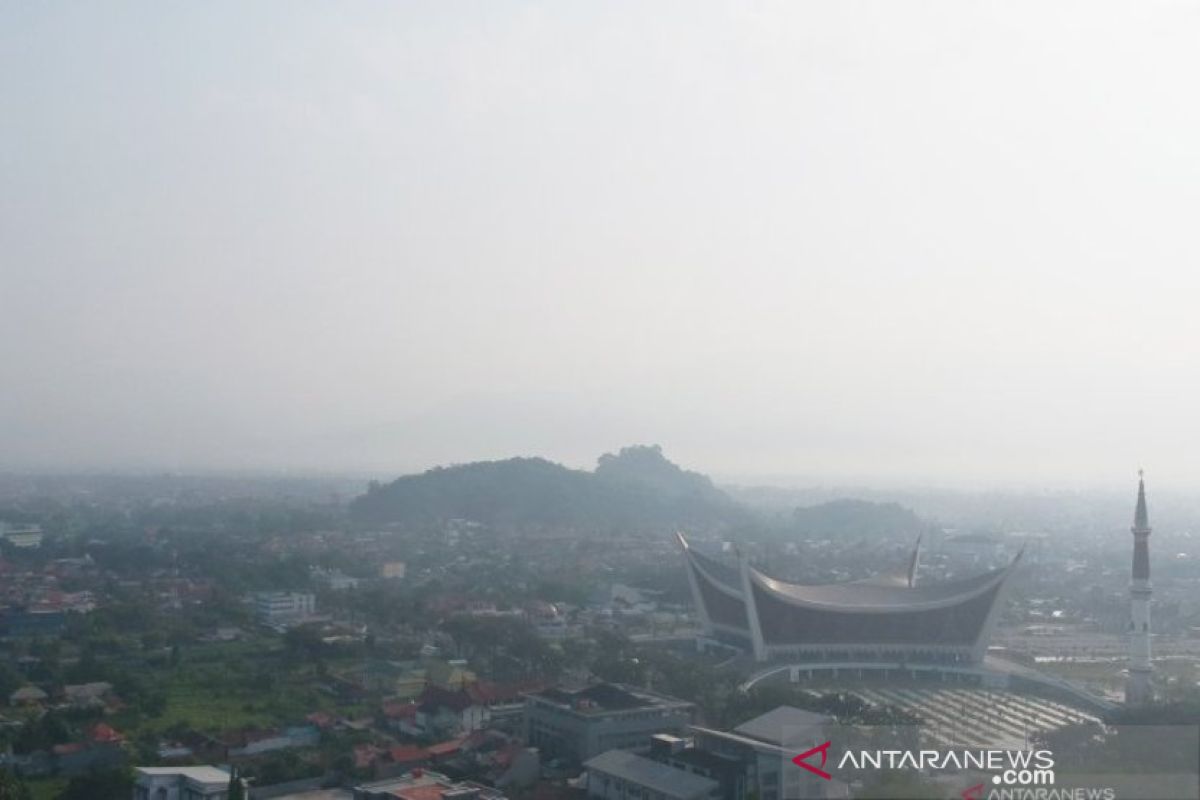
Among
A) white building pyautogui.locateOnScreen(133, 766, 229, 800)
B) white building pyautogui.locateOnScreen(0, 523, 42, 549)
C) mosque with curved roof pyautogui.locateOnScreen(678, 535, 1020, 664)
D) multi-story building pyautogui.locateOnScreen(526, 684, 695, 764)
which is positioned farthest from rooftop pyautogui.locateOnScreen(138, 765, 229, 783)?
white building pyautogui.locateOnScreen(0, 523, 42, 549)

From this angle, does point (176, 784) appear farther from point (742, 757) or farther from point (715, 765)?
point (742, 757)

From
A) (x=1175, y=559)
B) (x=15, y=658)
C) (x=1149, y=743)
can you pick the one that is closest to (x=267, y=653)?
(x=15, y=658)

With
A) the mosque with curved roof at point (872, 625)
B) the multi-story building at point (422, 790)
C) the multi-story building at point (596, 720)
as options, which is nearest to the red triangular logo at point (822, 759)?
the multi-story building at point (422, 790)

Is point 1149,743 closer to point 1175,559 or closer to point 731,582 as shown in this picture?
point 731,582

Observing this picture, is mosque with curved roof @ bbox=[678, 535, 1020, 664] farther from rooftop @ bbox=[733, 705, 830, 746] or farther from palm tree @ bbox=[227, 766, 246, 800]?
palm tree @ bbox=[227, 766, 246, 800]

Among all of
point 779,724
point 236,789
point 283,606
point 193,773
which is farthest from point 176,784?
point 283,606
